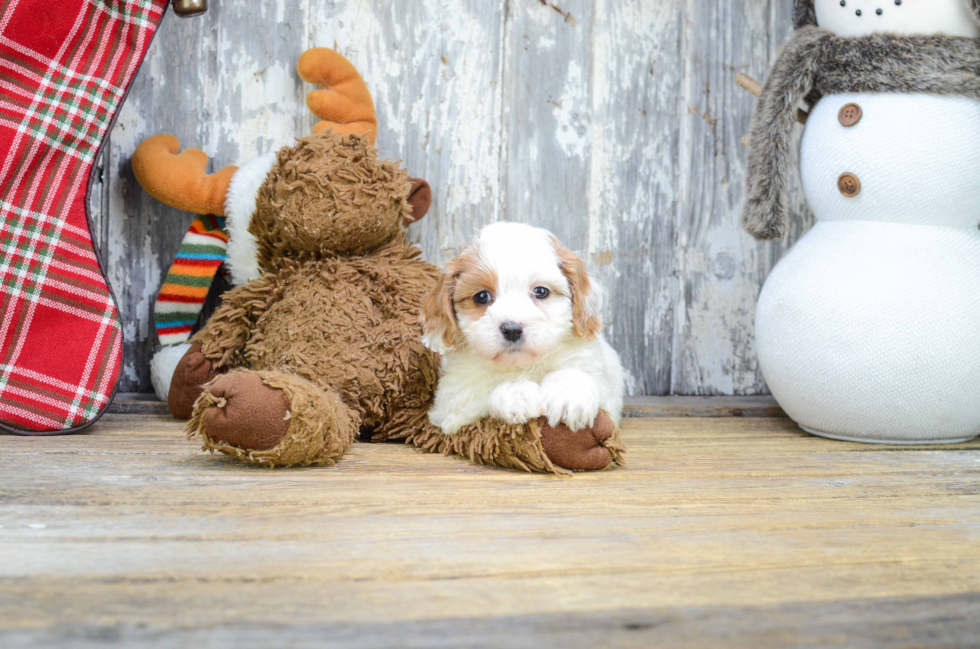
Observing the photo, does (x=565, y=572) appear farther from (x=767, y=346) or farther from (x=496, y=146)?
(x=496, y=146)

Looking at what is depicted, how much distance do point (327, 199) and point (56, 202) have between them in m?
0.49

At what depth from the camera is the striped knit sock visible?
1.72m

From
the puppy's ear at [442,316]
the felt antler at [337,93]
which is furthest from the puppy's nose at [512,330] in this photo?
the felt antler at [337,93]

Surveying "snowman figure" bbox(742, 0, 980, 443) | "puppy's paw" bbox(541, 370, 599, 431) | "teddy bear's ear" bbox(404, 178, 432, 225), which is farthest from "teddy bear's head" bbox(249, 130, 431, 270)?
"snowman figure" bbox(742, 0, 980, 443)

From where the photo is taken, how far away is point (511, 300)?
127 cm

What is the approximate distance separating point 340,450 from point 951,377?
3.77ft

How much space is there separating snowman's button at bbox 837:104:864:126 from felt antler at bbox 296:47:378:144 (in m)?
0.95

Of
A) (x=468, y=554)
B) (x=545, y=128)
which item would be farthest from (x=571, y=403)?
(x=545, y=128)

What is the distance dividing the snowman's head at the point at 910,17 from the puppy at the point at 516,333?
83cm

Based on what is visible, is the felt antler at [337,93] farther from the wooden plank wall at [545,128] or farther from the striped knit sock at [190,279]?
the striped knit sock at [190,279]

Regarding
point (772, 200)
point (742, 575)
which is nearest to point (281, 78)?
point (772, 200)

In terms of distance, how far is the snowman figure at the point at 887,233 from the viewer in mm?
1558

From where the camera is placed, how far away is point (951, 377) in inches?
61.2

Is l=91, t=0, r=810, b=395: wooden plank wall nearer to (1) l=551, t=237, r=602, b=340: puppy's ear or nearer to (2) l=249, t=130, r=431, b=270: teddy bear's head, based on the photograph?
(2) l=249, t=130, r=431, b=270: teddy bear's head
